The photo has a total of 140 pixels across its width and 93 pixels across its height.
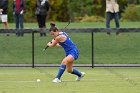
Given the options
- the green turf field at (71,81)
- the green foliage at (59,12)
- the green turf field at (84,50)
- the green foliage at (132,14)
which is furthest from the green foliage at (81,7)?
the green turf field at (71,81)

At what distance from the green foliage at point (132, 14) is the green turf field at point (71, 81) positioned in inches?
602

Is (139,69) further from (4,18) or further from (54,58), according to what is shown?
(4,18)

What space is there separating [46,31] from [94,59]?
82.8 inches

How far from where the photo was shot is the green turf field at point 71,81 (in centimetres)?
1809

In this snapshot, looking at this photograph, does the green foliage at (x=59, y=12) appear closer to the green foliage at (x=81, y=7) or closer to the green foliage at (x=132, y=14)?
the green foliage at (x=81, y=7)

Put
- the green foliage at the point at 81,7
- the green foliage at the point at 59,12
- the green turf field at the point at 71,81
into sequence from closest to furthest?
the green turf field at the point at 71,81, the green foliage at the point at 59,12, the green foliage at the point at 81,7

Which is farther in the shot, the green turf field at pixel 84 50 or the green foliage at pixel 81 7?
the green foliage at pixel 81 7

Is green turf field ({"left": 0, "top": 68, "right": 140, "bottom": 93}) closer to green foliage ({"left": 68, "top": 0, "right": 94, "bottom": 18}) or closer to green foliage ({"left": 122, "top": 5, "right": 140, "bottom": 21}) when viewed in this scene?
green foliage ({"left": 122, "top": 5, "right": 140, "bottom": 21})

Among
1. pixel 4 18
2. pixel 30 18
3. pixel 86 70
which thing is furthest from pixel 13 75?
pixel 30 18

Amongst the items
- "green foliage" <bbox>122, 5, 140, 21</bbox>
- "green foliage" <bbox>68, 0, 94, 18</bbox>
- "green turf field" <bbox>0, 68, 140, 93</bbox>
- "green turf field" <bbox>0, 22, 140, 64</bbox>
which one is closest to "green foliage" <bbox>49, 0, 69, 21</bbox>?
"green foliage" <bbox>68, 0, 94, 18</bbox>

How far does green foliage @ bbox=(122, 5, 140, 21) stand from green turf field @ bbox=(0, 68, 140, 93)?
602 inches

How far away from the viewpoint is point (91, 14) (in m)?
46.0

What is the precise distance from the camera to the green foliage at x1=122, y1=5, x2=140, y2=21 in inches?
1609

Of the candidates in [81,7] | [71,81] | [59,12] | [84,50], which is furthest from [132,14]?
[71,81]
